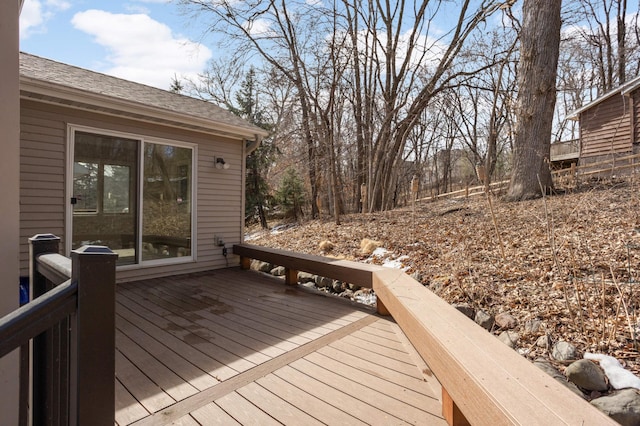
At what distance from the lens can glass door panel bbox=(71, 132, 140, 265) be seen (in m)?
3.88

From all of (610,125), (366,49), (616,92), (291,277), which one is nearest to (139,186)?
(291,277)

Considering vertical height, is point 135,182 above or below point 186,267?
above

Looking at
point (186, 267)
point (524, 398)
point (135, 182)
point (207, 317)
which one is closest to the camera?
point (524, 398)

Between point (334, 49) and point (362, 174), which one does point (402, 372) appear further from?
point (362, 174)

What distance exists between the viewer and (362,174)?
41.0 ft

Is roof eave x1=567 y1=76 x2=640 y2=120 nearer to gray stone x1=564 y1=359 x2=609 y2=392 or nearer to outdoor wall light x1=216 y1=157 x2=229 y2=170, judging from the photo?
gray stone x1=564 y1=359 x2=609 y2=392

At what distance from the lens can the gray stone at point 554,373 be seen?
193 centimetres

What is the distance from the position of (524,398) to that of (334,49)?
30.5 feet

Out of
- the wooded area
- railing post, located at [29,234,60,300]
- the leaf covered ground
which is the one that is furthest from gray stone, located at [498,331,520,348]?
the wooded area

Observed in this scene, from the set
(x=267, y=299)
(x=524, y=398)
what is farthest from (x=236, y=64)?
(x=524, y=398)

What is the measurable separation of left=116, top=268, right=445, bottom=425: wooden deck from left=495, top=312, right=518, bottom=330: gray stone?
0.80 m

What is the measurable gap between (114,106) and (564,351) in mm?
4821

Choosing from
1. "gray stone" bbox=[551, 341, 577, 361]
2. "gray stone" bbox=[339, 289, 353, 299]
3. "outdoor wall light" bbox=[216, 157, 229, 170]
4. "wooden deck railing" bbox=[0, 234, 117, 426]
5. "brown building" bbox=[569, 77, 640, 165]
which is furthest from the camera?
"brown building" bbox=[569, 77, 640, 165]

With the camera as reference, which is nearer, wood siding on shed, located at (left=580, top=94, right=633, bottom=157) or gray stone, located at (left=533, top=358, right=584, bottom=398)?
gray stone, located at (left=533, top=358, right=584, bottom=398)
